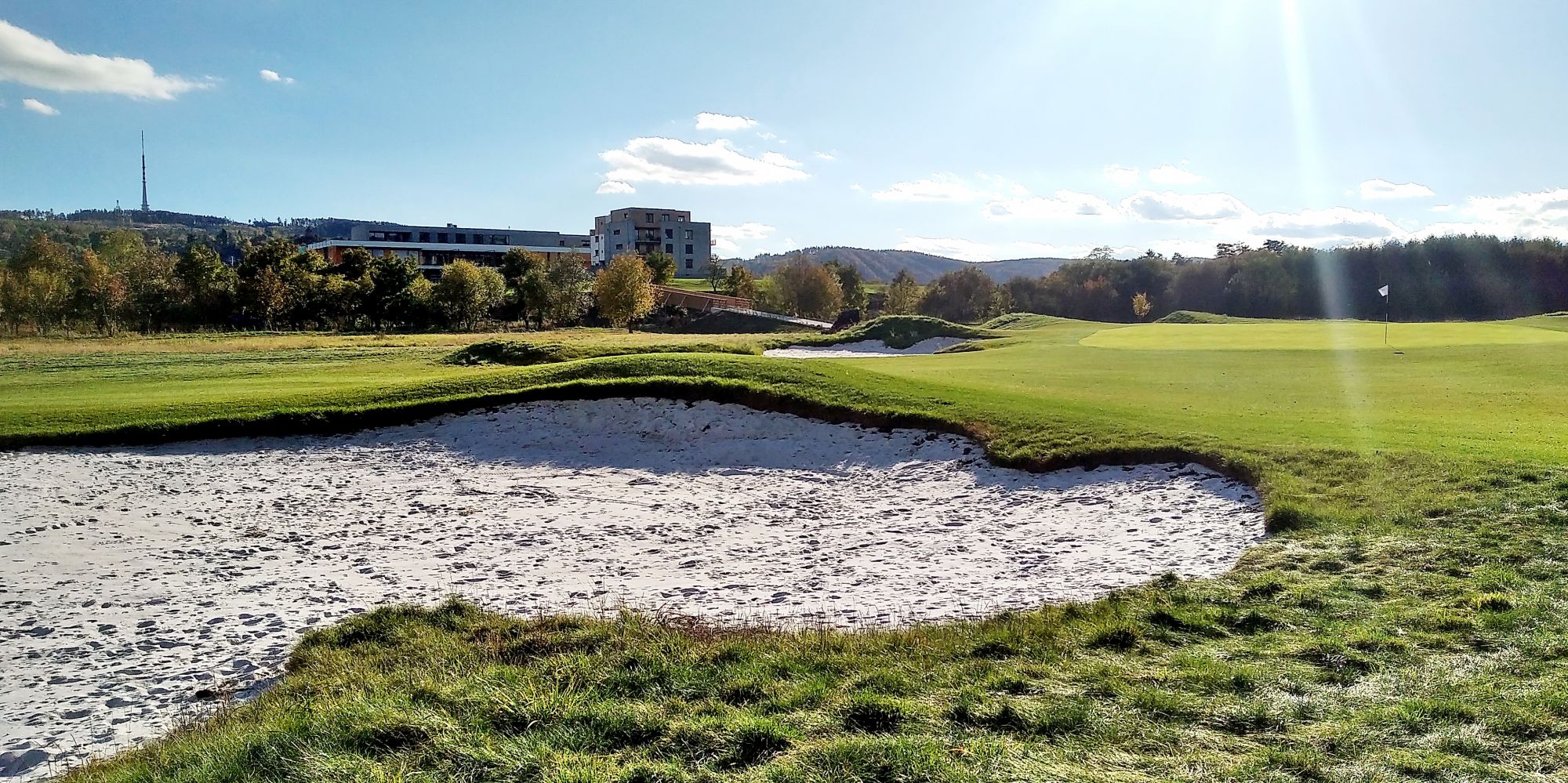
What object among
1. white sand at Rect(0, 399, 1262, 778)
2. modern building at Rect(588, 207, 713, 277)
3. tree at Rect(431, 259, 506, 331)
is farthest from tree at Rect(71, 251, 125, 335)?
modern building at Rect(588, 207, 713, 277)

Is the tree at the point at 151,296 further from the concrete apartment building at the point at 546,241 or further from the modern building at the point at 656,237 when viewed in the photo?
the modern building at the point at 656,237

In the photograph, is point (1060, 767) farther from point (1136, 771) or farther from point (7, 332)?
point (7, 332)

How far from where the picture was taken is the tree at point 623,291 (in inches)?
2968

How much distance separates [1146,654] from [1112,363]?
23840 millimetres

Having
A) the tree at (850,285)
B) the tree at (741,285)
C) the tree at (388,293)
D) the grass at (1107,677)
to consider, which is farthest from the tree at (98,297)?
the grass at (1107,677)

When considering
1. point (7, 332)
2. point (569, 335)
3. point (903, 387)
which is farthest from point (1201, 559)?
point (7, 332)

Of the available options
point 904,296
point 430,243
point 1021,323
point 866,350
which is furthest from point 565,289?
point 430,243

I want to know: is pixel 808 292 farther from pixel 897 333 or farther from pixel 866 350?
pixel 866 350

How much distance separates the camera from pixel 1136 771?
17.0ft

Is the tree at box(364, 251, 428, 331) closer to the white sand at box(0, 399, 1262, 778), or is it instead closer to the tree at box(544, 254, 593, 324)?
the tree at box(544, 254, 593, 324)

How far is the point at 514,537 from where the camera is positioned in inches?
520

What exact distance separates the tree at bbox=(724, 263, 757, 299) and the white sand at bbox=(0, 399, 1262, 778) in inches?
3576

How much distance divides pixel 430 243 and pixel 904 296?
73166 millimetres

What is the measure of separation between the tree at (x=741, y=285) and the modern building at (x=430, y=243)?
2367 cm
